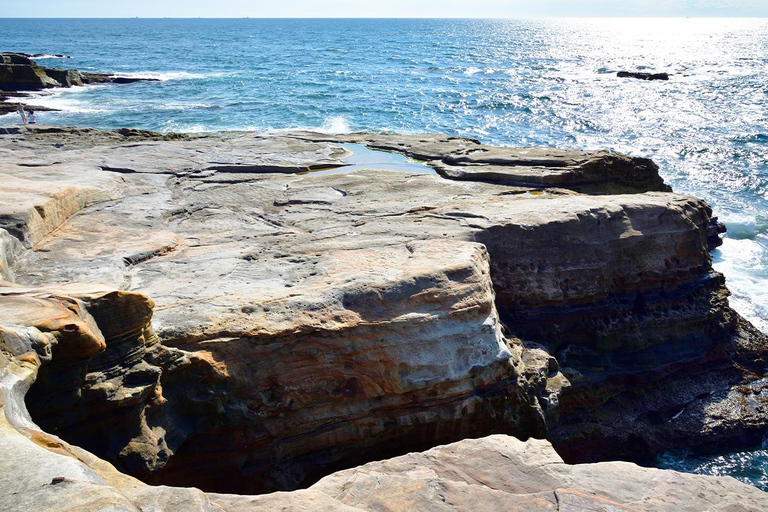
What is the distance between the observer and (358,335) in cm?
594

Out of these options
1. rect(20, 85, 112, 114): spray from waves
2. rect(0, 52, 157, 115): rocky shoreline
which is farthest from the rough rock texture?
rect(0, 52, 157, 115): rocky shoreline

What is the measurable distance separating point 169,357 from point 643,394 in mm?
6323

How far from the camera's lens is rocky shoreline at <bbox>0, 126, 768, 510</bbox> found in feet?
14.4

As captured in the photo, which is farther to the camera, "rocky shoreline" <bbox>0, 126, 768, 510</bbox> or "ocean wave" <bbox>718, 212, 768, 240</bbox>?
"ocean wave" <bbox>718, 212, 768, 240</bbox>

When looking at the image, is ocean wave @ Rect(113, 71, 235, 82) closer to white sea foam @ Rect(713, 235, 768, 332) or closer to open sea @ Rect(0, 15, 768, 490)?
open sea @ Rect(0, 15, 768, 490)

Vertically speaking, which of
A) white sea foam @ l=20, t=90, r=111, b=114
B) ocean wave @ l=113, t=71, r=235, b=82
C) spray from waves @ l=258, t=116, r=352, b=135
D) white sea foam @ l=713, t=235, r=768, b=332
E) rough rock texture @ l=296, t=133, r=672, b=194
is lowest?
white sea foam @ l=713, t=235, r=768, b=332

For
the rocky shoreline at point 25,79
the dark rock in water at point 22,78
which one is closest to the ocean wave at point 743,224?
the rocky shoreline at point 25,79

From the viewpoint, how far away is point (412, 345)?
605 cm

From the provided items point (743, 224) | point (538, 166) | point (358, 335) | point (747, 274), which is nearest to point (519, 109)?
point (743, 224)

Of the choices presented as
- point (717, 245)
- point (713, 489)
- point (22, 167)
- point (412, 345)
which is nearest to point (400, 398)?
point (412, 345)

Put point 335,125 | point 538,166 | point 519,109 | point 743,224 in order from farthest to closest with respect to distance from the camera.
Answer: point 519,109, point 335,125, point 743,224, point 538,166

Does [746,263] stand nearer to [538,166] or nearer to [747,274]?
[747,274]

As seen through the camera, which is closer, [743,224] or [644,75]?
[743,224]

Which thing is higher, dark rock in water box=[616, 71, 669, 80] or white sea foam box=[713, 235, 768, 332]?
dark rock in water box=[616, 71, 669, 80]
